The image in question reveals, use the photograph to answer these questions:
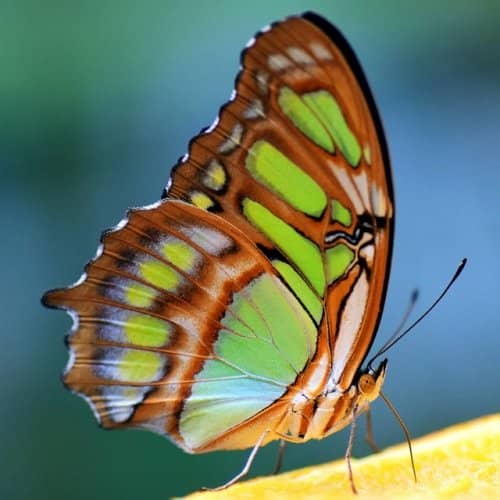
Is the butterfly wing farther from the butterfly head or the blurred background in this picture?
the blurred background

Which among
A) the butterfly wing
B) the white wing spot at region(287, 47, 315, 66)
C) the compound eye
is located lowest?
the compound eye

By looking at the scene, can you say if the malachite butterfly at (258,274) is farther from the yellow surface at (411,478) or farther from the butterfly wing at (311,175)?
the yellow surface at (411,478)

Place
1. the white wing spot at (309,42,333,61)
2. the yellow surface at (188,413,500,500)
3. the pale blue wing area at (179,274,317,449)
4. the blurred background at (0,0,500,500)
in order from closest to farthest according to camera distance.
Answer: the yellow surface at (188,413,500,500) → the white wing spot at (309,42,333,61) → the pale blue wing area at (179,274,317,449) → the blurred background at (0,0,500,500)

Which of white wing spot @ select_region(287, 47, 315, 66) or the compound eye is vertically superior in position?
white wing spot @ select_region(287, 47, 315, 66)

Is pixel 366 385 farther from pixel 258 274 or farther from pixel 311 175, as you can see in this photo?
pixel 311 175

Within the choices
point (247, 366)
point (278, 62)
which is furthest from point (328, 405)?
point (278, 62)

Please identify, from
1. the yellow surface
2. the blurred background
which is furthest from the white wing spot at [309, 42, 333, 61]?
the blurred background

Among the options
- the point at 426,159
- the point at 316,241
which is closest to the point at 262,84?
the point at 316,241

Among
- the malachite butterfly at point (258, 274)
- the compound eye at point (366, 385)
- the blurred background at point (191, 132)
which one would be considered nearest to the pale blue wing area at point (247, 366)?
the malachite butterfly at point (258, 274)
